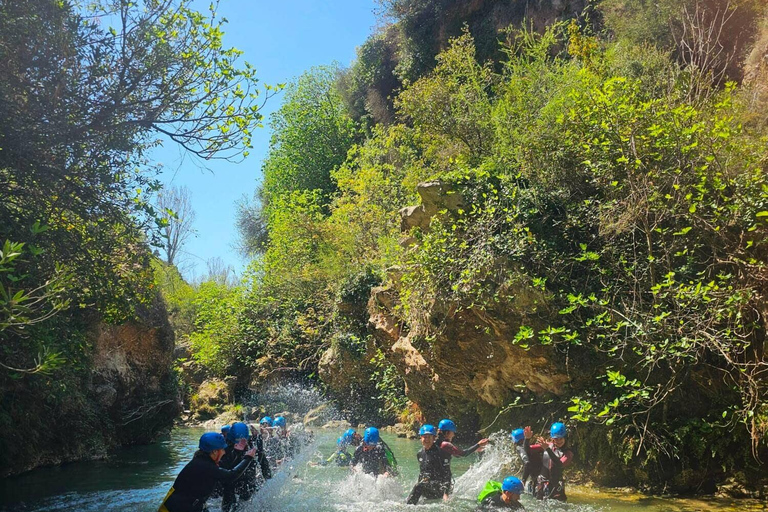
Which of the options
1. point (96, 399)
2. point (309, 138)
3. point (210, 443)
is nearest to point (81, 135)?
point (210, 443)

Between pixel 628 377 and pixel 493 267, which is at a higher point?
pixel 493 267

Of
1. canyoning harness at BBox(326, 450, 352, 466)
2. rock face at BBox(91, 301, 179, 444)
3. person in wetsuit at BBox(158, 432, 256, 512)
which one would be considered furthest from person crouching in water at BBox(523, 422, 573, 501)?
rock face at BBox(91, 301, 179, 444)

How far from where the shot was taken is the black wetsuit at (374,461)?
1012 cm

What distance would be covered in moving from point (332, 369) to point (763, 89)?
15.5 meters

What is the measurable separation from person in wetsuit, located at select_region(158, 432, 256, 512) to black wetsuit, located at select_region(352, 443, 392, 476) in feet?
12.2

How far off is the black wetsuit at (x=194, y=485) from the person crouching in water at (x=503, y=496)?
355cm

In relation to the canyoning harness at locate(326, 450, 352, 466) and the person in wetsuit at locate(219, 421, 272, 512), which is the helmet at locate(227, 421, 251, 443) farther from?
the canyoning harness at locate(326, 450, 352, 466)

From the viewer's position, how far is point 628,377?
9828 millimetres

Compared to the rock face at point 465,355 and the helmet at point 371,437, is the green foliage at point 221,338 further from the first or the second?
the helmet at point 371,437

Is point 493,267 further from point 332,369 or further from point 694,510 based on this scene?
point 332,369

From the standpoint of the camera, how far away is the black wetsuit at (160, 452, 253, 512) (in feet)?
21.6

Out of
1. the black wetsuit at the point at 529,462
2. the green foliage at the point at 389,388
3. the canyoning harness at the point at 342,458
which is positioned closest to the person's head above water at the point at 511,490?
the black wetsuit at the point at 529,462

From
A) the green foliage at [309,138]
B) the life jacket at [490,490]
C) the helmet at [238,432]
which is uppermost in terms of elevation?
the green foliage at [309,138]

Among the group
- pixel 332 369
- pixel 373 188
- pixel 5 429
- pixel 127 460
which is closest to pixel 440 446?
pixel 5 429
